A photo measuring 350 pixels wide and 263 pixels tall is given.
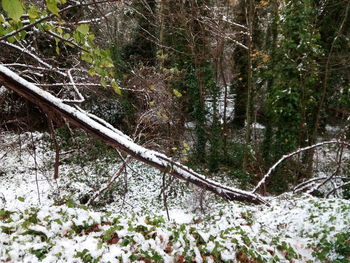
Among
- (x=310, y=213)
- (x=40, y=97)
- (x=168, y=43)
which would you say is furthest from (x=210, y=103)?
(x=40, y=97)

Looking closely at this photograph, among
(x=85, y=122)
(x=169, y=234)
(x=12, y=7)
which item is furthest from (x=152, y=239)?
(x=12, y=7)

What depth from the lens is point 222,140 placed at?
530 inches

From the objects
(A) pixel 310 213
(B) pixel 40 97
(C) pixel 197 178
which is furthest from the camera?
(A) pixel 310 213

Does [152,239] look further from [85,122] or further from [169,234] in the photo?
[85,122]

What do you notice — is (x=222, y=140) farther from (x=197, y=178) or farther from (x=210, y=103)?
(x=197, y=178)

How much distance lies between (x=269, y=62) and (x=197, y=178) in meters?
10.2

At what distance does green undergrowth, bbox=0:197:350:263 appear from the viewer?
2.83 metres

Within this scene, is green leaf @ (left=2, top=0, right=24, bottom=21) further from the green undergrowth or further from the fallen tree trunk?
the green undergrowth

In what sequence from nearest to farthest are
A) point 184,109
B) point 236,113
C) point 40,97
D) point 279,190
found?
1. point 40,97
2. point 279,190
3. point 184,109
4. point 236,113

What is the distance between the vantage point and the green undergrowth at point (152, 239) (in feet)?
9.27

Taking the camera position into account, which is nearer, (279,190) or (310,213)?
(310,213)

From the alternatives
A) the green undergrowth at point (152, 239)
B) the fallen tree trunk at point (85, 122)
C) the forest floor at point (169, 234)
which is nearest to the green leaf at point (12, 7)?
the fallen tree trunk at point (85, 122)

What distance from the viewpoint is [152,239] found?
3209 millimetres

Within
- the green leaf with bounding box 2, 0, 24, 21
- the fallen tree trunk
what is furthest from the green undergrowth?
the green leaf with bounding box 2, 0, 24, 21
